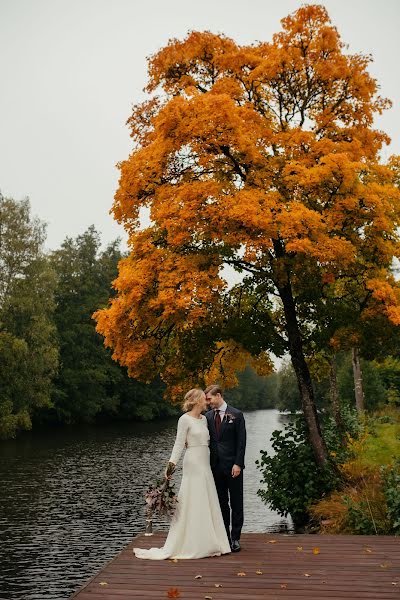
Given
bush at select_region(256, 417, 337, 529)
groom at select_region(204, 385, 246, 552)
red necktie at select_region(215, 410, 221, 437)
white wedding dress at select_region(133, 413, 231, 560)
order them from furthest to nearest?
bush at select_region(256, 417, 337, 529) < red necktie at select_region(215, 410, 221, 437) < groom at select_region(204, 385, 246, 552) < white wedding dress at select_region(133, 413, 231, 560)

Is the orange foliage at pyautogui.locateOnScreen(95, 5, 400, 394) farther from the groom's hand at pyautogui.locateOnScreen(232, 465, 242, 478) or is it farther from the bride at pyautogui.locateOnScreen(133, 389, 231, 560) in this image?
the groom's hand at pyautogui.locateOnScreen(232, 465, 242, 478)

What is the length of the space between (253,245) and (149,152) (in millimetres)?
3112

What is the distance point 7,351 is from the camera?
121 feet

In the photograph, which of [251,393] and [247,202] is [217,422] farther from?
[251,393]

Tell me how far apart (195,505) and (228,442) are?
38.2 inches

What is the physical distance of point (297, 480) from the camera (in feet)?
46.2

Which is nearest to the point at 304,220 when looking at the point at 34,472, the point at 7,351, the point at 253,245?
the point at 253,245

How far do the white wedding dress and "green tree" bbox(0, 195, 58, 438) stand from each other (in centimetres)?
3017

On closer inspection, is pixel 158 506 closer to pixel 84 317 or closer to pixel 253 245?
pixel 253 245

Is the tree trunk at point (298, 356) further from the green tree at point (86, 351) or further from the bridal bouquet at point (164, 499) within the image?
the green tree at point (86, 351)

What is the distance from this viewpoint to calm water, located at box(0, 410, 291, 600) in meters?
12.9

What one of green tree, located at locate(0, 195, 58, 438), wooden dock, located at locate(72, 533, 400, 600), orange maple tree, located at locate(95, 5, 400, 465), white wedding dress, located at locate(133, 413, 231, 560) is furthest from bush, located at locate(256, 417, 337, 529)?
green tree, located at locate(0, 195, 58, 438)

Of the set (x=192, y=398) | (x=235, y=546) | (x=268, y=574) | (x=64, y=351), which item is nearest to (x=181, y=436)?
(x=192, y=398)

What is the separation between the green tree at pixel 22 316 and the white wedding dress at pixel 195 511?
30.2 m
